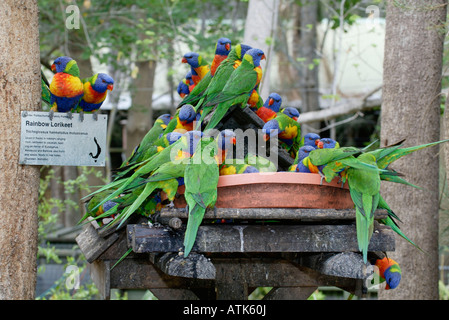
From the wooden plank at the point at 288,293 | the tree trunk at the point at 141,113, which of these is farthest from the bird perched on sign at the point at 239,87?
the tree trunk at the point at 141,113

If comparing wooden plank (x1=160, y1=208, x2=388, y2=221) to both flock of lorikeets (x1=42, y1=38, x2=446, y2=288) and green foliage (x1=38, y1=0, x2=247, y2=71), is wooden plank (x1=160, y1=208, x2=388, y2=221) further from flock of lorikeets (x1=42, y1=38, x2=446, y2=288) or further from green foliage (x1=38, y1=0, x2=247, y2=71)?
green foliage (x1=38, y1=0, x2=247, y2=71)

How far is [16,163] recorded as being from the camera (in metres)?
2.50

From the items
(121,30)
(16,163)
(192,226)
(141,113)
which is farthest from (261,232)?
(141,113)

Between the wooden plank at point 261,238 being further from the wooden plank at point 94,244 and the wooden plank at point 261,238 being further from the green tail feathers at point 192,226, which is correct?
the wooden plank at point 94,244

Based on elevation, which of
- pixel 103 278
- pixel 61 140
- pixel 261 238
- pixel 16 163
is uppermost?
pixel 61 140

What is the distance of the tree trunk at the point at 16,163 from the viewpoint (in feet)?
8.11

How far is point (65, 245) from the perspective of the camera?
823 cm

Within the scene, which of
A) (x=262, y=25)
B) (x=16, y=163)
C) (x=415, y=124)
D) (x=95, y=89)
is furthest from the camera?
(x=262, y=25)

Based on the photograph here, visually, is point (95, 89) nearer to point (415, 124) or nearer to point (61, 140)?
point (61, 140)

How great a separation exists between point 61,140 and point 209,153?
85 cm

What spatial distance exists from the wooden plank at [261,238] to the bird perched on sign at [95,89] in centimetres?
100

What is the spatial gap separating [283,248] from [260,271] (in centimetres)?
59
